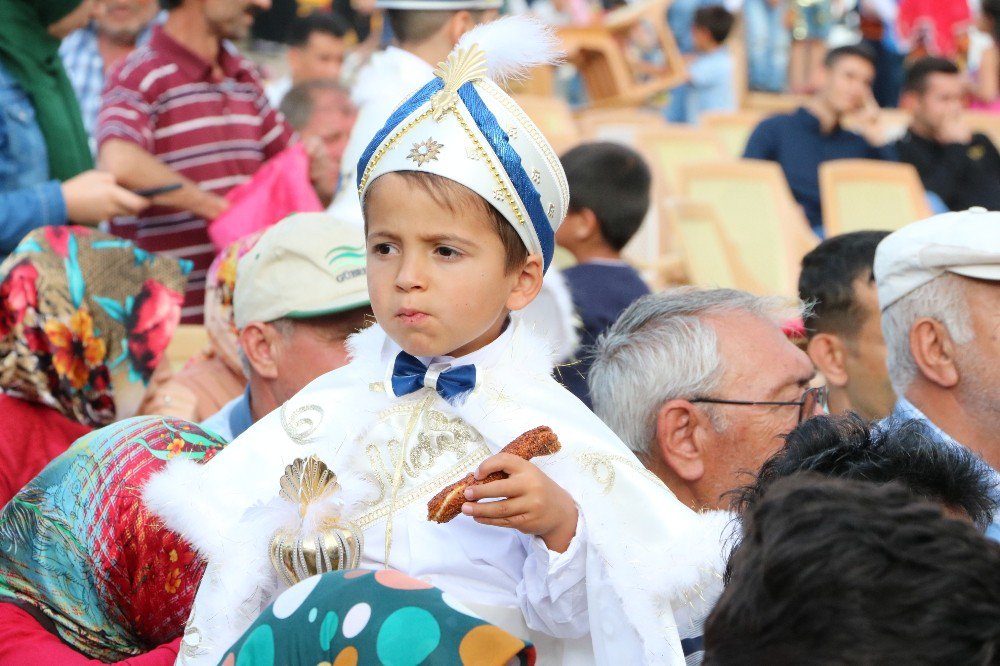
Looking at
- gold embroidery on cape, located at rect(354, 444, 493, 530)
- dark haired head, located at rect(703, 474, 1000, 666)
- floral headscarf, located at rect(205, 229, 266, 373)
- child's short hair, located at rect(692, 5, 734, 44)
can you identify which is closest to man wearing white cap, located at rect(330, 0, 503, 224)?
floral headscarf, located at rect(205, 229, 266, 373)

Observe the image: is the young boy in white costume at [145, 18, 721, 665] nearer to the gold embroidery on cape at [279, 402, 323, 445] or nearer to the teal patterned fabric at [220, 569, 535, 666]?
the gold embroidery on cape at [279, 402, 323, 445]

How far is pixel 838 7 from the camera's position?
584 inches

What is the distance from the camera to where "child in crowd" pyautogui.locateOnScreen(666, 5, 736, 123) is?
1293 cm

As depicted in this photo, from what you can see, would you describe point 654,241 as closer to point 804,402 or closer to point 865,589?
point 804,402

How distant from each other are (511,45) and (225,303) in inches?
59.8

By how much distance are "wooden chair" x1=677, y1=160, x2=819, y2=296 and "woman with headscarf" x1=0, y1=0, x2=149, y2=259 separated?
4340 millimetres

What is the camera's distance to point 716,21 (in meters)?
12.9

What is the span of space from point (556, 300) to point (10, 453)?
172cm

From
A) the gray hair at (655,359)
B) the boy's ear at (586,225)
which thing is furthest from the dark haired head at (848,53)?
the gray hair at (655,359)

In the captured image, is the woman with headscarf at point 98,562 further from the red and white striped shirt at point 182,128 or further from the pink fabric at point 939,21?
the pink fabric at point 939,21

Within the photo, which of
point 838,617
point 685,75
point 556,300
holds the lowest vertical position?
point 685,75

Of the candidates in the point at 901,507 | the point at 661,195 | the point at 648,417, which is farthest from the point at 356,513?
the point at 661,195

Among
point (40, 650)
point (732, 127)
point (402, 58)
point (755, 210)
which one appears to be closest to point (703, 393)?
point (40, 650)

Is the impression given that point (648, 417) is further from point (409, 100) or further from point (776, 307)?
point (409, 100)
